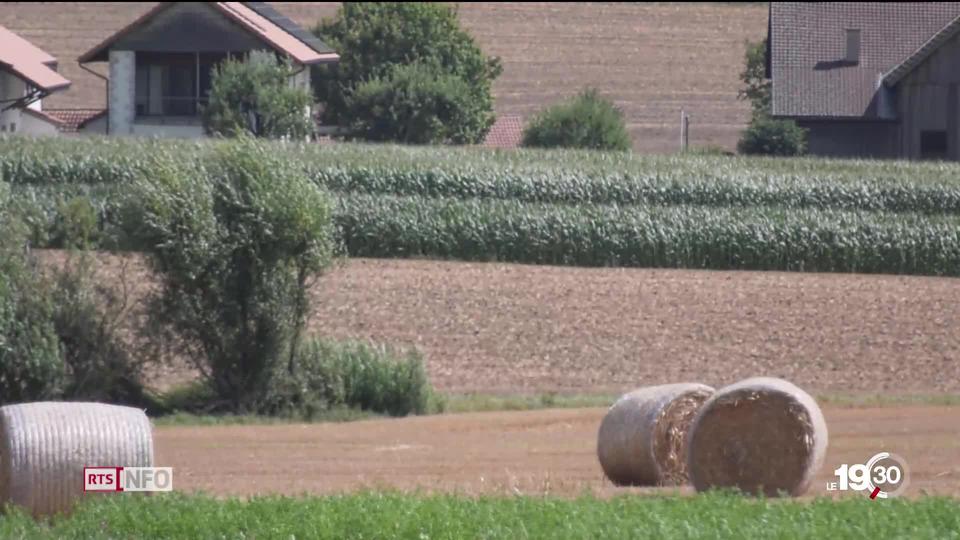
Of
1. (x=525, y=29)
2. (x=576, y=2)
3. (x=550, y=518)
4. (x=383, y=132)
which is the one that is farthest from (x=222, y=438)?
(x=576, y=2)

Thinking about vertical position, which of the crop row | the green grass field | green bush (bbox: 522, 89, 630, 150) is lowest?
the green grass field

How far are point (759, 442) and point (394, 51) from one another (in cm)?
5293

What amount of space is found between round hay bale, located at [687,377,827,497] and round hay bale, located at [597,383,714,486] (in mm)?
728

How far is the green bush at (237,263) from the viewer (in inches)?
892

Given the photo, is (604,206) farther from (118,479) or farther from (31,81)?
(31,81)

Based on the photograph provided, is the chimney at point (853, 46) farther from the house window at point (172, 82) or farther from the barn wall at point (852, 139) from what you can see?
the house window at point (172, 82)

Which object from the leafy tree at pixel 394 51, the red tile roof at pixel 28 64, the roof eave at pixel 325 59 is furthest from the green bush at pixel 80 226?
the leafy tree at pixel 394 51

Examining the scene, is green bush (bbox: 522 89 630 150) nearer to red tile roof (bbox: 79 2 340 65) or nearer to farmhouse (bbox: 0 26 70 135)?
red tile roof (bbox: 79 2 340 65)

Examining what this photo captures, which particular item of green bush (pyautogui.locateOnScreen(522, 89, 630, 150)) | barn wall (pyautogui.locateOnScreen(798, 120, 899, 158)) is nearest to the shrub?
barn wall (pyautogui.locateOnScreen(798, 120, 899, 158))

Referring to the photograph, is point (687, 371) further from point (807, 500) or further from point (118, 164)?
point (118, 164)

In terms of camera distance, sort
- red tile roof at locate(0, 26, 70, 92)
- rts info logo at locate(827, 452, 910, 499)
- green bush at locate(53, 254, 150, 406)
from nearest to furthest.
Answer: rts info logo at locate(827, 452, 910, 499), green bush at locate(53, 254, 150, 406), red tile roof at locate(0, 26, 70, 92)

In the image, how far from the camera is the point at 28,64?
53000 mm

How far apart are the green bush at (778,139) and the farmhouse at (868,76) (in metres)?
0.52

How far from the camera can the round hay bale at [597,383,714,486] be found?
14727 millimetres
